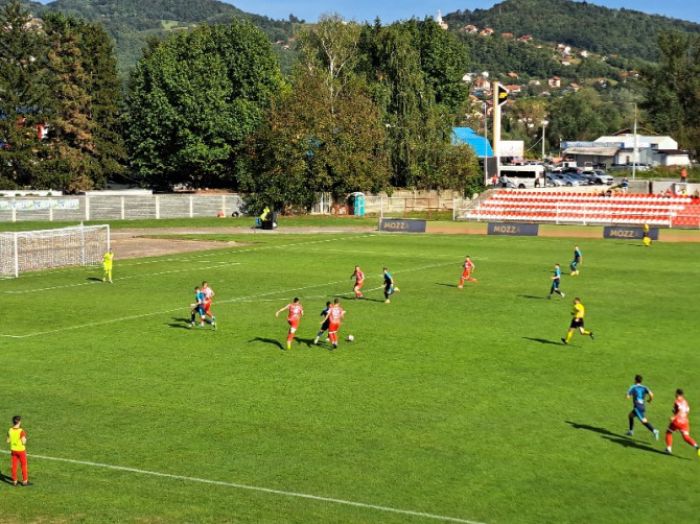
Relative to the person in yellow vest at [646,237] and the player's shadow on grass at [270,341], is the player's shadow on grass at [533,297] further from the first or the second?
the person in yellow vest at [646,237]

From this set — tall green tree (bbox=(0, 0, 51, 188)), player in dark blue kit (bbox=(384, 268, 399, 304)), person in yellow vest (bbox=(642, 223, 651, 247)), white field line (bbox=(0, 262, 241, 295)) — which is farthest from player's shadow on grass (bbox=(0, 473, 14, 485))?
tall green tree (bbox=(0, 0, 51, 188))

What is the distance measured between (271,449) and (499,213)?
72.1 metres

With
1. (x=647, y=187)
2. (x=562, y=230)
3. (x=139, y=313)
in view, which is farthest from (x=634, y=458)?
(x=647, y=187)

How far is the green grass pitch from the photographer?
20781 millimetres

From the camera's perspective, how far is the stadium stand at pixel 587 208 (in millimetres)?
85213

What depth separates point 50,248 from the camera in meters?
60.0

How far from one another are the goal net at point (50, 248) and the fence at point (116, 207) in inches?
1092

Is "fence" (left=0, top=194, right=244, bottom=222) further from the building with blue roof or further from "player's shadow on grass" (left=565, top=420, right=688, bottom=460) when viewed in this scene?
"player's shadow on grass" (left=565, top=420, right=688, bottom=460)

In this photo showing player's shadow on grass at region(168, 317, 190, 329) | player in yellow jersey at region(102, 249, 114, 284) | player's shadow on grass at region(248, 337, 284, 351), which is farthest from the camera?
player in yellow jersey at region(102, 249, 114, 284)

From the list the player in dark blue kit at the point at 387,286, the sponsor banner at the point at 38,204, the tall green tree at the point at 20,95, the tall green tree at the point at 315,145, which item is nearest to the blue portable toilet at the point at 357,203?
the tall green tree at the point at 315,145

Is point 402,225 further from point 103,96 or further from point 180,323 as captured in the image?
point 180,323

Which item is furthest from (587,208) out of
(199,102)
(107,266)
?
(107,266)

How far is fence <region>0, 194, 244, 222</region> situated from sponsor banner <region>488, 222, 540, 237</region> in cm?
2791

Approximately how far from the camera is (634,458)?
23234mm
